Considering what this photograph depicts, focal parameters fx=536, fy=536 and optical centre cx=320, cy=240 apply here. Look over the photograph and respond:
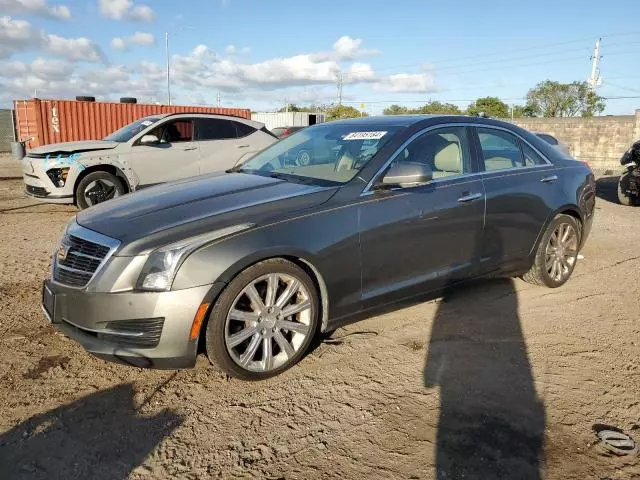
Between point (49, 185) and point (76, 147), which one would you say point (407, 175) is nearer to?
point (76, 147)

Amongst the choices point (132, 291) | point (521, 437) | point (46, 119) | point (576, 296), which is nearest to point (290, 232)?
point (132, 291)

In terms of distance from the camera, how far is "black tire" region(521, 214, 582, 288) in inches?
198

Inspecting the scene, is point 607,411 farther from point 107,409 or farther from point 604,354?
point 107,409

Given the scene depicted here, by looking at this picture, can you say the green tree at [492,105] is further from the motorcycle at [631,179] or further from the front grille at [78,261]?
the front grille at [78,261]

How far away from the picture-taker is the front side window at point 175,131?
9.25 metres

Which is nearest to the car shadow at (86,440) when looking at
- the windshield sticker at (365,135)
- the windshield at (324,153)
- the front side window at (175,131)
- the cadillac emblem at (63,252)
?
the cadillac emblem at (63,252)

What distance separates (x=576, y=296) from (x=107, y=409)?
4.14 meters

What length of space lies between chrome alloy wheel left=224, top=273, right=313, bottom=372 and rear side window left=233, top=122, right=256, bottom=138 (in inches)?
285

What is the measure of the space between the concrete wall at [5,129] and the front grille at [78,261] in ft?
96.2

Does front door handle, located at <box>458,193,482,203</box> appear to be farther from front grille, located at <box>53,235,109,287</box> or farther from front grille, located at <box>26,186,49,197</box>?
front grille, located at <box>26,186,49,197</box>

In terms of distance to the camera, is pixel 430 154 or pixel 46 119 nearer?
pixel 430 154

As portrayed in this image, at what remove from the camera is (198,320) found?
300 centimetres

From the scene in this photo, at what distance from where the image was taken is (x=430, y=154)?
426 cm

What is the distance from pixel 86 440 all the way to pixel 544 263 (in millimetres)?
4126
